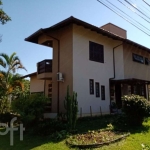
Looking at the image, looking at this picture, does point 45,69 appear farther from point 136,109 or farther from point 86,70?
point 136,109

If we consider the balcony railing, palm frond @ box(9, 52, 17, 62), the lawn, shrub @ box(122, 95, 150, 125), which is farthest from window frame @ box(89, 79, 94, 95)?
palm frond @ box(9, 52, 17, 62)

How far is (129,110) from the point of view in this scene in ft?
33.3

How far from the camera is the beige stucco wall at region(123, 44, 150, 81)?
1750 cm

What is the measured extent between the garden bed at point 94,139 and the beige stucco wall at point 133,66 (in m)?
9.34

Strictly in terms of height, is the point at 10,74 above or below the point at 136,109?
above

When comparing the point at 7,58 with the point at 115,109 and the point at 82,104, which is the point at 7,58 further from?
the point at 115,109

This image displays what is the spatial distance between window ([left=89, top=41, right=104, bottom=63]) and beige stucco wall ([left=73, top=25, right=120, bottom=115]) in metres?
0.34

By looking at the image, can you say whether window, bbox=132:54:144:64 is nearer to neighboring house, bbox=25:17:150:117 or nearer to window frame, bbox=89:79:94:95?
neighboring house, bbox=25:17:150:117

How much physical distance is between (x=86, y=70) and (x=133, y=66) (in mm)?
6564

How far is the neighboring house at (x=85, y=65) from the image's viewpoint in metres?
13.6

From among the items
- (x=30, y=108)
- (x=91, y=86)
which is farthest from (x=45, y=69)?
(x=30, y=108)

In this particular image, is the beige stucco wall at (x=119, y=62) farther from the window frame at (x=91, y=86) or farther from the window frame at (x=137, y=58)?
the window frame at (x=91, y=86)

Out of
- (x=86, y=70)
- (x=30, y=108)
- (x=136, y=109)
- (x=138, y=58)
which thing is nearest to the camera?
(x=136, y=109)

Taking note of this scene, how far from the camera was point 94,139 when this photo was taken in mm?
7934
